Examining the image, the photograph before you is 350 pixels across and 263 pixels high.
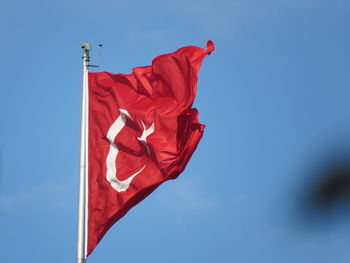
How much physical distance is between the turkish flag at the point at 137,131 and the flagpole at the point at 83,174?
1.16 metres

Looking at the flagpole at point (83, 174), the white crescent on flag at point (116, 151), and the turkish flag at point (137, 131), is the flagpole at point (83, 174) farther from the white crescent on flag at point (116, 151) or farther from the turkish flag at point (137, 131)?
the white crescent on flag at point (116, 151)

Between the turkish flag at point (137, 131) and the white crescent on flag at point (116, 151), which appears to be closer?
the turkish flag at point (137, 131)

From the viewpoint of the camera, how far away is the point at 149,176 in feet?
69.7

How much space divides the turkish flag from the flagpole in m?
1.16

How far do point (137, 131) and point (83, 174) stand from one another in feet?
8.24

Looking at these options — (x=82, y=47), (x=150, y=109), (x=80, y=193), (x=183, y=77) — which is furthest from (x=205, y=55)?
(x=80, y=193)

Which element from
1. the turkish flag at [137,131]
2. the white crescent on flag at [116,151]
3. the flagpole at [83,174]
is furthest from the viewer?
the white crescent on flag at [116,151]

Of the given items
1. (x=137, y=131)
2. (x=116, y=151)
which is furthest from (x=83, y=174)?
(x=137, y=131)

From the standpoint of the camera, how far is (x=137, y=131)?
73.1 ft

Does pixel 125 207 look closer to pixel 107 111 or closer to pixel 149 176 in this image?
pixel 149 176

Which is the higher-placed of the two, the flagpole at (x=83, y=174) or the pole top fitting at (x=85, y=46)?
the pole top fitting at (x=85, y=46)

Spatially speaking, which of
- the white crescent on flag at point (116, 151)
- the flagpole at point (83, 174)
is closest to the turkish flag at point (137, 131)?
the white crescent on flag at point (116, 151)

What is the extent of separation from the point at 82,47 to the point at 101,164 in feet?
11.8

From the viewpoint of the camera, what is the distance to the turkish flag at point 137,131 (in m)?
21.2
